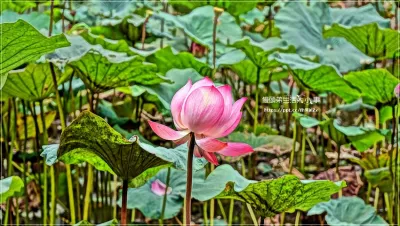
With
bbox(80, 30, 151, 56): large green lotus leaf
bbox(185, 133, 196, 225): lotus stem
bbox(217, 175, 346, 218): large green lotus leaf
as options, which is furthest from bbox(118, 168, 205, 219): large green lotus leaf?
bbox(185, 133, 196, 225): lotus stem

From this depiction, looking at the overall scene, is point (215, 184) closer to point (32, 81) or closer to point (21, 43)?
point (21, 43)

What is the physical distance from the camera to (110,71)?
1135 millimetres

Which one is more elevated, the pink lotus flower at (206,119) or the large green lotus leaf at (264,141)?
the pink lotus flower at (206,119)

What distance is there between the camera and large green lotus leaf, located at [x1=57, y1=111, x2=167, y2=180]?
2.11 feet

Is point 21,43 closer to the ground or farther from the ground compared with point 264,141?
farther from the ground

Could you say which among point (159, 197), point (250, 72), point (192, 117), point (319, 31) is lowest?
point (159, 197)

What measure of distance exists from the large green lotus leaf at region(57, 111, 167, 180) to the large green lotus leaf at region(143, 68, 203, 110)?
506 mm

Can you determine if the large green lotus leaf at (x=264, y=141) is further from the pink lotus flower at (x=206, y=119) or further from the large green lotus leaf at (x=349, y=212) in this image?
the pink lotus flower at (x=206, y=119)

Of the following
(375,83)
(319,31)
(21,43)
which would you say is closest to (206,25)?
(319,31)

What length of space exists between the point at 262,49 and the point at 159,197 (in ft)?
1.36

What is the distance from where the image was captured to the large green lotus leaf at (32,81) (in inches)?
45.9

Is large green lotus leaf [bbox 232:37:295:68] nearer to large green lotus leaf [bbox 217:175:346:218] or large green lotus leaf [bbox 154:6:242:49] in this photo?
large green lotus leaf [bbox 154:6:242:49]

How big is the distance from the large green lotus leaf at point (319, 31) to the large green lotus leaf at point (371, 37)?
0.10 meters

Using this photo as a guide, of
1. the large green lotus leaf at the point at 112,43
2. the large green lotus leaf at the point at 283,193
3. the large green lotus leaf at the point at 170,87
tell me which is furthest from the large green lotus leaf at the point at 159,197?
the large green lotus leaf at the point at 283,193
